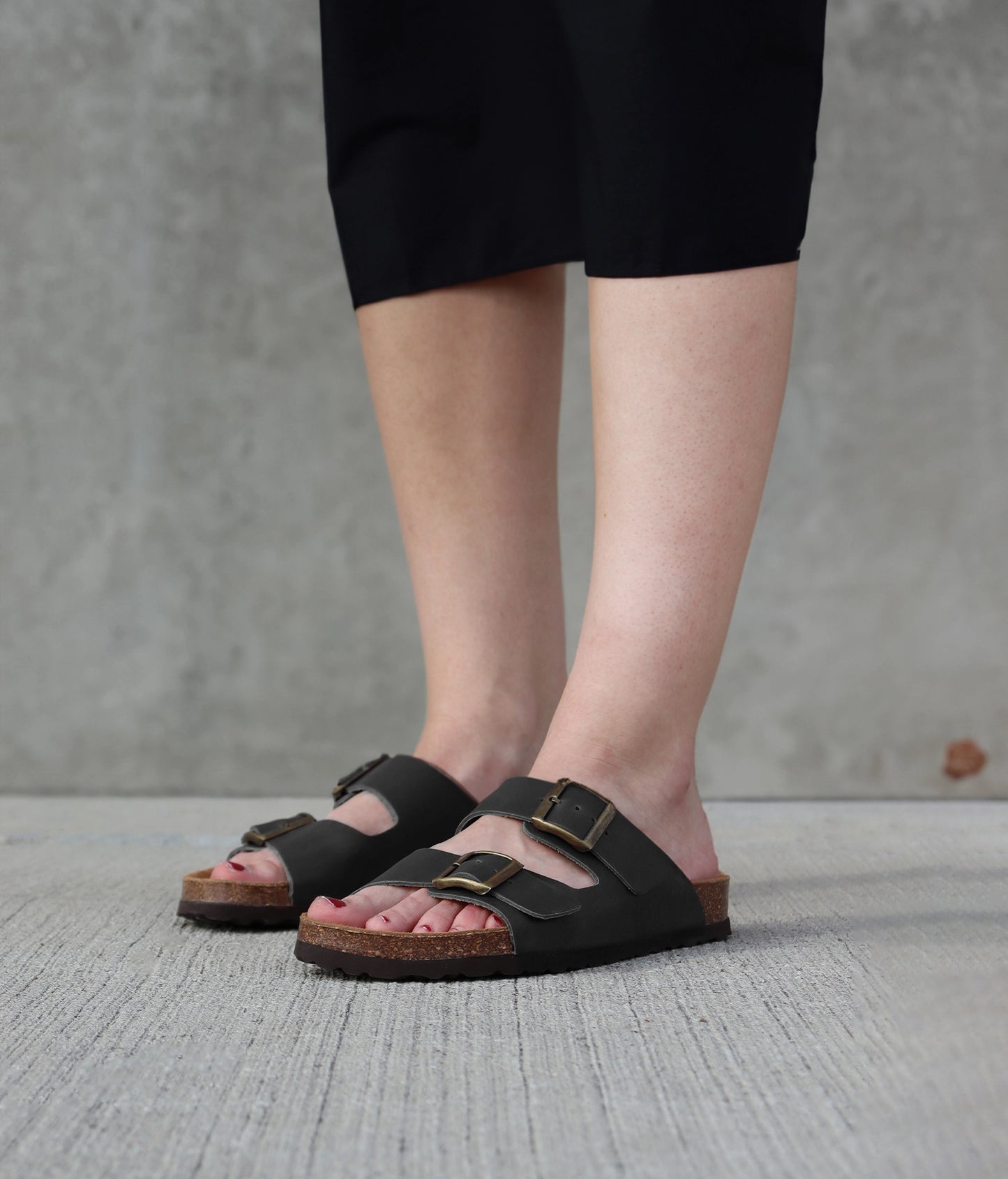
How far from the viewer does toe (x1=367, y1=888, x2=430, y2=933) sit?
55cm

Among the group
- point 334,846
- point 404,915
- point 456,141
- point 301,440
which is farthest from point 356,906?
point 301,440

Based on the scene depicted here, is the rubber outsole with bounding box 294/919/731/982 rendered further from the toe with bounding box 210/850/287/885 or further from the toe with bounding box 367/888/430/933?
the toe with bounding box 210/850/287/885

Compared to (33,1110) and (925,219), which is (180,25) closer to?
(925,219)

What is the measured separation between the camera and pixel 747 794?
188 centimetres

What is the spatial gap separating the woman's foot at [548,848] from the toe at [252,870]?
0.08m

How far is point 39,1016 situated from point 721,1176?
31 centimetres

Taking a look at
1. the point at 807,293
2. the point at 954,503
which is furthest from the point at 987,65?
the point at 954,503

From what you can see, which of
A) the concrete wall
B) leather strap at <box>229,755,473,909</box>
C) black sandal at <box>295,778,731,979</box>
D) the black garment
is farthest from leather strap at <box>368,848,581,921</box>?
the concrete wall

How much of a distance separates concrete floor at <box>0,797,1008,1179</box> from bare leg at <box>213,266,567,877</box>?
8.6 inches

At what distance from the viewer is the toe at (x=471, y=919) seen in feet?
1.80

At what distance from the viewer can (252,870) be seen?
68 centimetres

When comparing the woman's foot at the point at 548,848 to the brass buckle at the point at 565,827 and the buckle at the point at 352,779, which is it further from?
the buckle at the point at 352,779

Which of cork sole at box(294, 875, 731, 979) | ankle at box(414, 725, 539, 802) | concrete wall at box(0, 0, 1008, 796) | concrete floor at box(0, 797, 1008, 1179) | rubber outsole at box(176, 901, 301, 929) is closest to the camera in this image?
concrete floor at box(0, 797, 1008, 1179)

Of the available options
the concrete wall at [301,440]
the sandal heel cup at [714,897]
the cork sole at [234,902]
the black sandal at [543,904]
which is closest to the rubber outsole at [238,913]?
the cork sole at [234,902]
